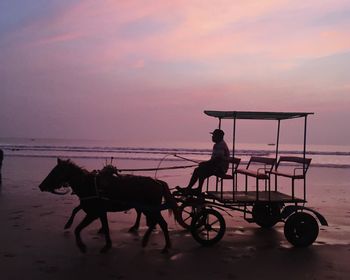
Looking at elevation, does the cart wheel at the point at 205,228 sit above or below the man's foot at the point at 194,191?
below

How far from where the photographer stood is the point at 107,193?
8039 millimetres

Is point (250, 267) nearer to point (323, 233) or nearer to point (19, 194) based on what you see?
point (323, 233)

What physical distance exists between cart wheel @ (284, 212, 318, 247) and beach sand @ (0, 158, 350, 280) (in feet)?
0.50

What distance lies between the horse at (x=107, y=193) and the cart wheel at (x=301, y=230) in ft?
7.09

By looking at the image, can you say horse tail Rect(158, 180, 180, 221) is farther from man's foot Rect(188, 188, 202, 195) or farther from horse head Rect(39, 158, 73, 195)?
horse head Rect(39, 158, 73, 195)

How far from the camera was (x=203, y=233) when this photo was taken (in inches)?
341

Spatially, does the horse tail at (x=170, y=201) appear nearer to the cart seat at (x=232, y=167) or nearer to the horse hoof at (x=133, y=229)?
the cart seat at (x=232, y=167)

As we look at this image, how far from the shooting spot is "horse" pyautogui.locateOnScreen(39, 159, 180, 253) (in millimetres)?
7945

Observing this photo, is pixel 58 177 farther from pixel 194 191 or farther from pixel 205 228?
pixel 205 228

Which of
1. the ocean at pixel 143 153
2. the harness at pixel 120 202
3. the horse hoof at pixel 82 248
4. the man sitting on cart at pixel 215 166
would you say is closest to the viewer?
the horse hoof at pixel 82 248

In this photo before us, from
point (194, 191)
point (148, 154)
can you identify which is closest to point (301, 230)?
point (194, 191)

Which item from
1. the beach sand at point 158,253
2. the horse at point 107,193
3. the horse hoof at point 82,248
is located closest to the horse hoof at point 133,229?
the beach sand at point 158,253

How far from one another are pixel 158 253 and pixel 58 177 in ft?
7.19

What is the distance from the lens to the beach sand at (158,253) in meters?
6.73
